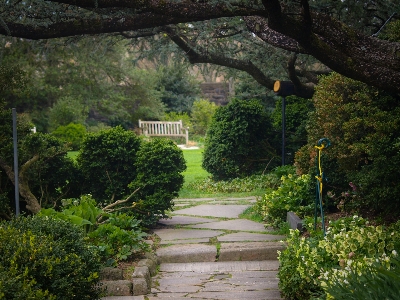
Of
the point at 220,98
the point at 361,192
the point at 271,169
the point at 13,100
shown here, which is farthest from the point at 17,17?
the point at 220,98

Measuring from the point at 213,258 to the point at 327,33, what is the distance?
264cm

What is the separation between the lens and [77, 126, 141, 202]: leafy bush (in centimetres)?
826

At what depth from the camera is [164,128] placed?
1141 inches

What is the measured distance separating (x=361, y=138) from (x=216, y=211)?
3.34 metres

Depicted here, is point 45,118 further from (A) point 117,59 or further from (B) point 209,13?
(B) point 209,13

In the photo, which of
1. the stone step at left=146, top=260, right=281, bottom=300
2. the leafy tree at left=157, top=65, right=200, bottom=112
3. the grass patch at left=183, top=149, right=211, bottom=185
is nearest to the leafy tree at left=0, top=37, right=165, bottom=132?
the leafy tree at left=157, top=65, right=200, bottom=112

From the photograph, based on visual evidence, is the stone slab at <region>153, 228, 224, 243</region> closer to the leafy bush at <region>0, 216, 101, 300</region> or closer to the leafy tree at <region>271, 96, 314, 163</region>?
the leafy bush at <region>0, 216, 101, 300</region>

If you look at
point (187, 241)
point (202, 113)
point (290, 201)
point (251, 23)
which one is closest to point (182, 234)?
point (187, 241)

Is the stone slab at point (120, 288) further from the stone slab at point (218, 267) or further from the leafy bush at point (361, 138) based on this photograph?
the leafy bush at point (361, 138)

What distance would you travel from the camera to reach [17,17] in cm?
674

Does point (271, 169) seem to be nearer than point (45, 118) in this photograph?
Yes

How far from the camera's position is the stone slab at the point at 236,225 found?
8195 millimetres

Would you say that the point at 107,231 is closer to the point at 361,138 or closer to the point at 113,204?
the point at 113,204

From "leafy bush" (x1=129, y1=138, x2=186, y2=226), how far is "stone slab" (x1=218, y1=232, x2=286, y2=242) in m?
0.97
